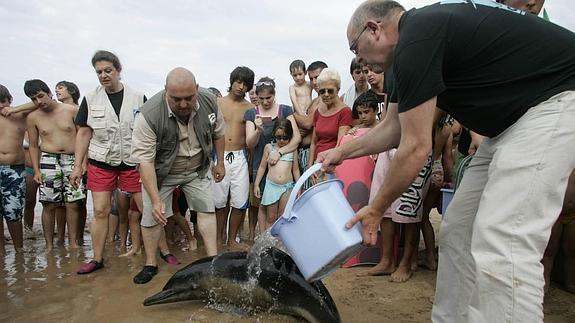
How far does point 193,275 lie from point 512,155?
2.74m

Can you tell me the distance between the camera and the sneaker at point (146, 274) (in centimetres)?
440

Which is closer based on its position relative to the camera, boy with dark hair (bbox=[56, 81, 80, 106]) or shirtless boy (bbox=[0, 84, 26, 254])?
shirtless boy (bbox=[0, 84, 26, 254])

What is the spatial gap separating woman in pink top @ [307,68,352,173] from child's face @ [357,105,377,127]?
282mm

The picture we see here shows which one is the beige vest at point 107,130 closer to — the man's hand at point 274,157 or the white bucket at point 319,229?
the man's hand at point 274,157

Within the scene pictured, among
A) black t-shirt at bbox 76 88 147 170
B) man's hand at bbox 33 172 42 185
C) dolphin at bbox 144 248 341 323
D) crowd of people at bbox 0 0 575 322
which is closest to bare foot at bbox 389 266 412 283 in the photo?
crowd of people at bbox 0 0 575 322

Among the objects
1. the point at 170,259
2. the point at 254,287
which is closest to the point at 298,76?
the point at 170,259

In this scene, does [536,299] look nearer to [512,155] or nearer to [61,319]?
[512,155]

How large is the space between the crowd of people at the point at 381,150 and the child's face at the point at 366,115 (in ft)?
0.04

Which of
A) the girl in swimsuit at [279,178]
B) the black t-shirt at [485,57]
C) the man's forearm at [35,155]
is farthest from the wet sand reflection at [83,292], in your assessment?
the black t-shirt at [485,57]

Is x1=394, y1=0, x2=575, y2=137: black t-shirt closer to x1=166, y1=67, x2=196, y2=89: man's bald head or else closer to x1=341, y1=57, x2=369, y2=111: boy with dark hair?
x1=166, y1=67, x2=196, y2=89: man's bald head

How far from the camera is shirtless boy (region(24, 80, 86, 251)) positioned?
19.4 ft

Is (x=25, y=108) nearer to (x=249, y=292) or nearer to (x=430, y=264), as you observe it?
(x=249, y=292)

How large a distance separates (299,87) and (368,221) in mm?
A: 5067

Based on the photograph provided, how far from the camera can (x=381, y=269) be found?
4.35m
